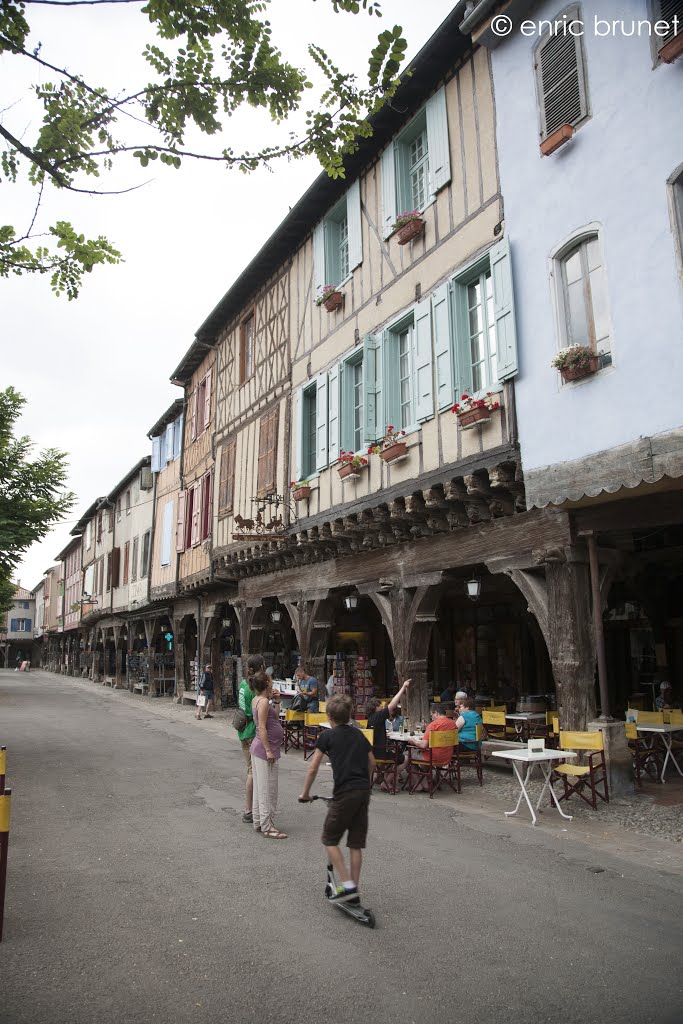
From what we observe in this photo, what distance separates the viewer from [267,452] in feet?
48.0

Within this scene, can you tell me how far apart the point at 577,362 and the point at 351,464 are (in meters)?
4.50

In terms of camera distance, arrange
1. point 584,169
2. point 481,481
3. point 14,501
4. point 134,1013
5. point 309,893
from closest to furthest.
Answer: point 134,1013 → point 309,893 → point 584,169 → point 481,481 → point 14,501

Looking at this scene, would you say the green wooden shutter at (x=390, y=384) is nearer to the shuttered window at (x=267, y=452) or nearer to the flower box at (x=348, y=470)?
the flower box at (x=348, y=470)

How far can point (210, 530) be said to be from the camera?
18.0 meters

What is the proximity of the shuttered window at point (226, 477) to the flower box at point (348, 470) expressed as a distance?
5.99m

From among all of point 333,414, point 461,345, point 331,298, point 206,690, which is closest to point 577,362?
point 461,345

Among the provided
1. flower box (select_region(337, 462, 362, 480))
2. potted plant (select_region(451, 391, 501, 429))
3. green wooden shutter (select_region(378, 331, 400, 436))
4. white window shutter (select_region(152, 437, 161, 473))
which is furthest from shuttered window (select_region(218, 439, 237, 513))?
potted plant (select_region(451, 391, 501, 429))

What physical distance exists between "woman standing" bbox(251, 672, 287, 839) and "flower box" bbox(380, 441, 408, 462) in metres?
4.27

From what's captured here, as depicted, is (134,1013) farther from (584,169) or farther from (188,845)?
(584,169)

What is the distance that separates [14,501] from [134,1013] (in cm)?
1253

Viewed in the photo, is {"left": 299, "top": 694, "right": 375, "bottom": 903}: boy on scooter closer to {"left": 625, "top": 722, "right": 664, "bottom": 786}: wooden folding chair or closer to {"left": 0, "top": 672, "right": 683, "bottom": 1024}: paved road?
{"left": 0, "top": 672, "right": 683, "bottom": 1024}: paved road

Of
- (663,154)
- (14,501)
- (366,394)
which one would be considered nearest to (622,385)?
(663,154)

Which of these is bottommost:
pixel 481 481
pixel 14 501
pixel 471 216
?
pixel 481 481

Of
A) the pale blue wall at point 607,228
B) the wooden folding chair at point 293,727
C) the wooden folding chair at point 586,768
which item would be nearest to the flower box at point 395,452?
the pale blue wall at point 607,228
